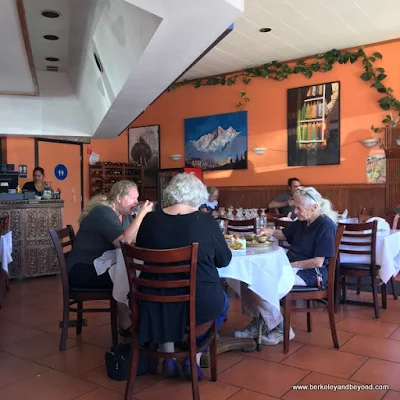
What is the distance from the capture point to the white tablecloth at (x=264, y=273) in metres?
2.81

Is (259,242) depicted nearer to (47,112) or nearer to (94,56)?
(94,56)

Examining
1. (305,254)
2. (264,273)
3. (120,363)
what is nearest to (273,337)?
(305,254)

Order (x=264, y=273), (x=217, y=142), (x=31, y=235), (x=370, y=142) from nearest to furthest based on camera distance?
(x=264, y=273) < (x=31, y=235) < (x=370, y=142) < (x=217, y=142)

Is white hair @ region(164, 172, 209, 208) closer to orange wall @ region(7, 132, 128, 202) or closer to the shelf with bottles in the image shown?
orange wall @ region(7, 132, 128, 202)

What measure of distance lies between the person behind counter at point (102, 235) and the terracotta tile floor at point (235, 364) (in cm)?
54

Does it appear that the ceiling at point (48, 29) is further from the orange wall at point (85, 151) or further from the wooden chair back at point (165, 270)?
the wooden chair back at point (165, 270)

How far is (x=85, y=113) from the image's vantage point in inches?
258

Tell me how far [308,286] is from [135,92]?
232 cm

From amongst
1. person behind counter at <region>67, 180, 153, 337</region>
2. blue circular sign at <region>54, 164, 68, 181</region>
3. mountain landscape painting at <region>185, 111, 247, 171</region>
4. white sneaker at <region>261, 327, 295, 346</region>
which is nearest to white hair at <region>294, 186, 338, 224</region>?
white sneaker at <region>261, 327, 295, 346</region>

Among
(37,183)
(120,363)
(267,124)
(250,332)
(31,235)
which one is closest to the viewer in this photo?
(120,363)

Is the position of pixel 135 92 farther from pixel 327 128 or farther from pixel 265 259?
pixel 327 128

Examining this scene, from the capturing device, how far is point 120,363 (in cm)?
275

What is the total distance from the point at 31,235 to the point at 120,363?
3.75 meters

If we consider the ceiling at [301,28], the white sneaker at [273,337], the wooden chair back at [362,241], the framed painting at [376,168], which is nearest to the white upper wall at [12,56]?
the ceiling at [301,28]
